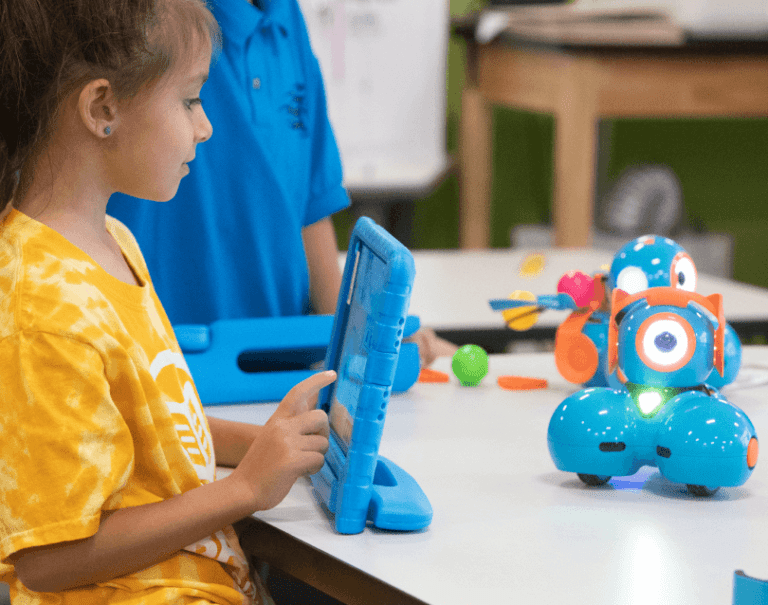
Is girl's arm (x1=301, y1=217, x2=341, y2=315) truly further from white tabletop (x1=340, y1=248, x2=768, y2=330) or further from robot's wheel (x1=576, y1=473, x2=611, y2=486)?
robot's wheel (x1=576, y1=473, x2=611, y2=486)

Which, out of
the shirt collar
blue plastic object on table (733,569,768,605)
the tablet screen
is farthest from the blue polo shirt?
blue plastic object on table (733,569,768,605)

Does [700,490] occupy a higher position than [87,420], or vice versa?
[87,420]

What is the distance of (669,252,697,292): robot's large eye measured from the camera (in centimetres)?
78

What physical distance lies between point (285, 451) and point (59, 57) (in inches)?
11.1

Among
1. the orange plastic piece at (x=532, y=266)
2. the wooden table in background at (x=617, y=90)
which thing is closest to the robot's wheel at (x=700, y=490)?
the orange plastic piece at (x=532, y=266)

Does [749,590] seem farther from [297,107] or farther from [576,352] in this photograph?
[297,107]

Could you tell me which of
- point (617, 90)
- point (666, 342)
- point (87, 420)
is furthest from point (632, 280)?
point (617, 90)

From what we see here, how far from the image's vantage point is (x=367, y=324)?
578 millimetres

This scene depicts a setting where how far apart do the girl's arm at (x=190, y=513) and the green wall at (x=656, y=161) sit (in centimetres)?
237

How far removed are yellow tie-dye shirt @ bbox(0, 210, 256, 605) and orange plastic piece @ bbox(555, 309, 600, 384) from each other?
383 millimetres

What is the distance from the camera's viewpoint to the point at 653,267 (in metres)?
0.77

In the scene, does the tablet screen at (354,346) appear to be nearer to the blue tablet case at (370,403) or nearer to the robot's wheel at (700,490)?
the blue tablet case at (370,403)

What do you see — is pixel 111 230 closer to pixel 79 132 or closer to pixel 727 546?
pixel 79 132

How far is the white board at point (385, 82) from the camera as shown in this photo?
2.61 metres
